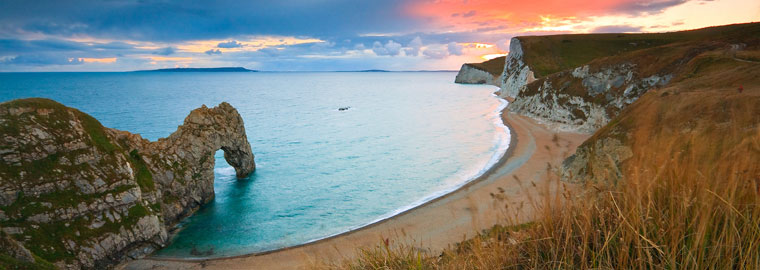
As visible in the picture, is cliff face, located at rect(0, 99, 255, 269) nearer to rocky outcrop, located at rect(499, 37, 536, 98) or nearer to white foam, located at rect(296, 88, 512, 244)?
white foam, located at rect(296, 88, 512, 244)

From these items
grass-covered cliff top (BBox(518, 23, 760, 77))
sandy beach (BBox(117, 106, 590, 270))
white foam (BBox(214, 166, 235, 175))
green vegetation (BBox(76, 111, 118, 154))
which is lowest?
sandy beach (BBox(117, 106, 590, 270))

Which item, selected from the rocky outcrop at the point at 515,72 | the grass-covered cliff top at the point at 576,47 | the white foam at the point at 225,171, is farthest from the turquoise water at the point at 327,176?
the grass-covered cliff top at the point at 576,47

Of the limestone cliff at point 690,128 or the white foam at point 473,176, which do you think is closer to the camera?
the limestone cliff at point 690,128

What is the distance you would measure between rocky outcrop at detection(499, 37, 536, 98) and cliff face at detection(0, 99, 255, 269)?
8791 cm

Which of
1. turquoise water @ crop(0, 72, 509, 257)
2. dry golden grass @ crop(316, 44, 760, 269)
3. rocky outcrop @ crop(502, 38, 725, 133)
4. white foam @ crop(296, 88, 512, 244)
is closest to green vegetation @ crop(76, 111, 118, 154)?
Answer: turquoise water @ crop(0, 72, 509, 257)

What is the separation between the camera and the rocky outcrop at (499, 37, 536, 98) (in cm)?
9624

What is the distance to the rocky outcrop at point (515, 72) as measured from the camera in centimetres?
9624

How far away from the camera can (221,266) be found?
17.7 metres

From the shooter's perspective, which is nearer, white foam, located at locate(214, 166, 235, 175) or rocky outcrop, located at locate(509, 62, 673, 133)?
white foam, located at locate(214, 166, 235, 175)

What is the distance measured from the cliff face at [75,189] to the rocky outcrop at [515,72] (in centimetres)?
8791

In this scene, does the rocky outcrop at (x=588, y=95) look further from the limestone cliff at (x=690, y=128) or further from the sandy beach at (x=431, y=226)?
the sandy beach at (x=431, y=226)

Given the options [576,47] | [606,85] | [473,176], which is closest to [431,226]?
[473,176]

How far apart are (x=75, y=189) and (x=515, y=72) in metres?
104

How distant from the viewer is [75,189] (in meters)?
16.8
